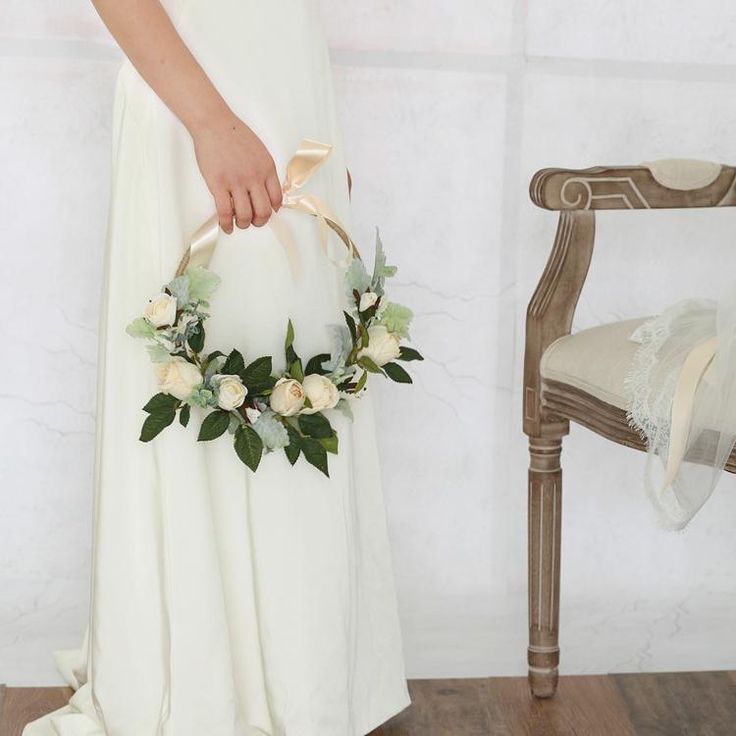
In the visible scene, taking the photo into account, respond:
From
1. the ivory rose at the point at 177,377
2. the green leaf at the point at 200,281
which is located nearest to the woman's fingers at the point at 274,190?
the green leaf at the point at 200,281

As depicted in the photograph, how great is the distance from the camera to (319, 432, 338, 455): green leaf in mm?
1421

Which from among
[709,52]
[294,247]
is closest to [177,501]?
[294,247]

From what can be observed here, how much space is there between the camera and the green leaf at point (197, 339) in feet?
4.42

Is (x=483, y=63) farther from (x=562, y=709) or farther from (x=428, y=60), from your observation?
(x=562, y=709)

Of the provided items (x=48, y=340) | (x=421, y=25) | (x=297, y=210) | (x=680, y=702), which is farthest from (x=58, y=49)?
(x=680, y=702)

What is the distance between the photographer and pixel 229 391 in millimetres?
1334

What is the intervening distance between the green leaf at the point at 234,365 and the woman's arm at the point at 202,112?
0.15 meters

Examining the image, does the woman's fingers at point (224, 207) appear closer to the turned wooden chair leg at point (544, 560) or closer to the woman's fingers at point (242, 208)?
the woman's fingers at point (242, 208)

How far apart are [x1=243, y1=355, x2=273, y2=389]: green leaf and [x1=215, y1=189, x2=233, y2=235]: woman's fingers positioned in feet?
0.53

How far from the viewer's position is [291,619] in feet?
4.91

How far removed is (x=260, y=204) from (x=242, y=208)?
0.9 inches

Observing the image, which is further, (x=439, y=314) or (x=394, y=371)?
(x=439, y=314)

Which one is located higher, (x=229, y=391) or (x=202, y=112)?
(x=202, y=112)

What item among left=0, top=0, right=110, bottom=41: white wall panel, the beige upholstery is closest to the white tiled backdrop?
left=0, top=0, right=110, bottom=41: white wall panel
